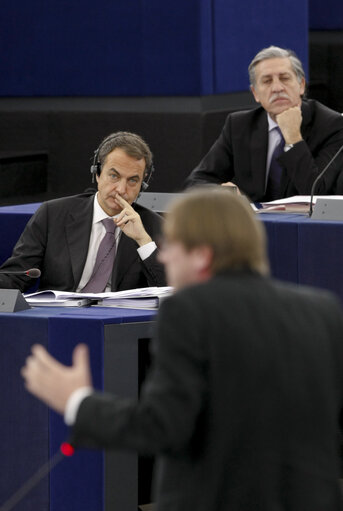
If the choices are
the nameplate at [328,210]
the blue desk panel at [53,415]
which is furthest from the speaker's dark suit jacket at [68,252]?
the blue desk panel at [53,415]

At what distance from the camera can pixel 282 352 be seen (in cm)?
168

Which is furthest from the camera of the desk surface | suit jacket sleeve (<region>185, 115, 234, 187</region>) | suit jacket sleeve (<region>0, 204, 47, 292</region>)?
suit jacket sleeve (<region>185, 115, 234, 187</region>)

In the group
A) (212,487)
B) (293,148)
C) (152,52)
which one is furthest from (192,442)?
(152,52)

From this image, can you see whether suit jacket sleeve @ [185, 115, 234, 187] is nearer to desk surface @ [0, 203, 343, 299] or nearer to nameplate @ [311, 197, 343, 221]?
desk surface @ [0, 203, 343, 299]

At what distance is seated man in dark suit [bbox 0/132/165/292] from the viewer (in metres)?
3.85

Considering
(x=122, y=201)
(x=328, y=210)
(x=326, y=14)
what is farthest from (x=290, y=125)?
(x=326, y=14)

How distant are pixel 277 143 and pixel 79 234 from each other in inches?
47.5

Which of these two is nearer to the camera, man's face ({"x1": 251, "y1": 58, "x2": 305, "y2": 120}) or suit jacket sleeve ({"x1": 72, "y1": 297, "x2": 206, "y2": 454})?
suit jacket sleeve ({"x1": 72, "y1": 297, "x2": 206, "y2": 454})

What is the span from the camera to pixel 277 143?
15.9 feet

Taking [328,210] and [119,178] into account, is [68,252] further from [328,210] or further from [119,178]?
[328,210]

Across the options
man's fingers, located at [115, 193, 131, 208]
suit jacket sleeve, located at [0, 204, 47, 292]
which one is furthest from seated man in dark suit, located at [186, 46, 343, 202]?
suit jacket sleeve, located at [0, 204, 47, 292]

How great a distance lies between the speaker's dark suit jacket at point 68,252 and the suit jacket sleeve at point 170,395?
212cm

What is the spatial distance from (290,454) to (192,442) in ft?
0.45

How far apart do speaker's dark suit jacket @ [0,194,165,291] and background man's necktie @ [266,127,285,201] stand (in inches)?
37.7
